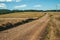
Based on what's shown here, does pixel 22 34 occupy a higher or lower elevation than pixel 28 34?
higher

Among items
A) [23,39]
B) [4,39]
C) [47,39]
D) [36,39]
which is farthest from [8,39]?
[47,39]

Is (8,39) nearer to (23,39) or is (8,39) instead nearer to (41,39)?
(23,39)

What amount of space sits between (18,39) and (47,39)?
2.75 m

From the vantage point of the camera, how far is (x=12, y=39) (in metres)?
15.3

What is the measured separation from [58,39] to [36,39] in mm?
2253

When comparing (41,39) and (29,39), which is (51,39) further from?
(29,39)

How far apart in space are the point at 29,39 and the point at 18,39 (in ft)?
3.33

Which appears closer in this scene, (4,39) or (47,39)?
(4,39)

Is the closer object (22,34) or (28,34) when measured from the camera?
(22,34)

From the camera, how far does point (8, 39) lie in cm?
1518

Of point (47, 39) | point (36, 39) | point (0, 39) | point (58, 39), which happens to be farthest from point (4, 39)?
point (58, 39)

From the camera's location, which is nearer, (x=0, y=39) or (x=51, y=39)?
(x=0, y=39)

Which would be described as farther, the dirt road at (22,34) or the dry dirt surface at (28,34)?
the dry dirt surface at (28,34)

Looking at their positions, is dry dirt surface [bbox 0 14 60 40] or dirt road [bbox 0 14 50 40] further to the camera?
dry dirt surface [bbox 0 14 60 40]
